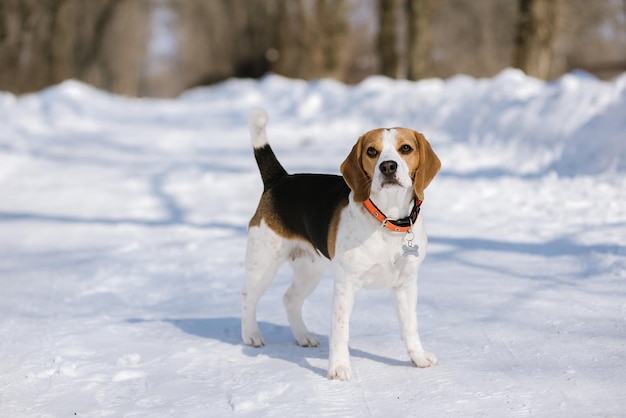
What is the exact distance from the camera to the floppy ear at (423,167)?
147 inches

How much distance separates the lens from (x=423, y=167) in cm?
376

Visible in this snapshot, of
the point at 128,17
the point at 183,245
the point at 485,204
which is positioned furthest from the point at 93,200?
the point at 128,17

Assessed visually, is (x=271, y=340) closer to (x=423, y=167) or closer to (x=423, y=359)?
(x=423, y=359)

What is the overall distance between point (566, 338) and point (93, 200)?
665 centimetres

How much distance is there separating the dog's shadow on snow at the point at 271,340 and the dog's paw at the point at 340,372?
0.11 metres

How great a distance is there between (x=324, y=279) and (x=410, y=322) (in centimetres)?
209

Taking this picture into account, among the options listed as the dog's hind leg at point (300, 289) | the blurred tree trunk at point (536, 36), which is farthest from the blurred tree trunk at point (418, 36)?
the dog's hind leg at point (300, 289)

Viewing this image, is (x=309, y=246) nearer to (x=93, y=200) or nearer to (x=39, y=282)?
(x=39, y=282)

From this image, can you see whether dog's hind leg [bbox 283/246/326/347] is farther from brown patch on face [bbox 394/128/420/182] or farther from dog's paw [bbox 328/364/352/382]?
brown patch on face [bbox 394/128/420/182]

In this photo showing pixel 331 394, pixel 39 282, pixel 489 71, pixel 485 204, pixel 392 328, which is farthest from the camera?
pixel 489 71

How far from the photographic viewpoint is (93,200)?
941 centimetres

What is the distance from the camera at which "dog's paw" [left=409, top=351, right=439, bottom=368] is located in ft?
13.0

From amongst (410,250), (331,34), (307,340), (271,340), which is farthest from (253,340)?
(331,34)

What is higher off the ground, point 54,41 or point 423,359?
point 423,359
